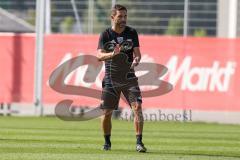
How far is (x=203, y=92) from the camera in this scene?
2209cm

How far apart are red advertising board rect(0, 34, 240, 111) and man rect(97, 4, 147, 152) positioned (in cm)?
909

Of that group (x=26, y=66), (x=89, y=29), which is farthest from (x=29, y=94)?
(x=89, y=29)

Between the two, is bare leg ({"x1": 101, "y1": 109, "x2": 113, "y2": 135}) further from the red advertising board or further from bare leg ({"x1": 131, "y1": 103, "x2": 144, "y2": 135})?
the red advertising board

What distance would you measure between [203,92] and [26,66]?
4700 millimetres

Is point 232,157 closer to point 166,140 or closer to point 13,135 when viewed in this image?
point 166,140

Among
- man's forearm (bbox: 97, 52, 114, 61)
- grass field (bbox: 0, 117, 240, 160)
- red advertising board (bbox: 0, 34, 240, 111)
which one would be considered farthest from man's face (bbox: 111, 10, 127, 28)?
red advertising board (bbox: 0, 34, 240, 111)

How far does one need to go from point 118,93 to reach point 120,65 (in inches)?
16.2

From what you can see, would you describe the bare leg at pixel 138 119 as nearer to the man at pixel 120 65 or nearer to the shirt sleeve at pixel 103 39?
the man at pixel 120 65

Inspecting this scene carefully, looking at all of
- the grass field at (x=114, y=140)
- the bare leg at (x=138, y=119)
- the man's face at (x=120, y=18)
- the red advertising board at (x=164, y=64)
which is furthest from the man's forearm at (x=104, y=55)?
the red advertising board at (x=164, y=64)

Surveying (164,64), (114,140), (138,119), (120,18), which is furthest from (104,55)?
(164,64)

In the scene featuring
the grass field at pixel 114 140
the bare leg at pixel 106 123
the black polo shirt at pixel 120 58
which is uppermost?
the black polo shirt at pixel 120 58

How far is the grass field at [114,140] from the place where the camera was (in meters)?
11.5

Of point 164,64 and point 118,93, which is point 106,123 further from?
point 164,64

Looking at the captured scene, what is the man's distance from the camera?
12227mm
